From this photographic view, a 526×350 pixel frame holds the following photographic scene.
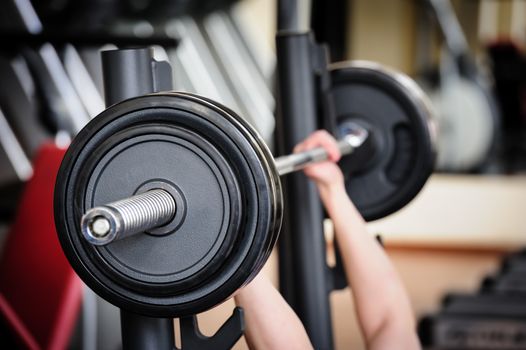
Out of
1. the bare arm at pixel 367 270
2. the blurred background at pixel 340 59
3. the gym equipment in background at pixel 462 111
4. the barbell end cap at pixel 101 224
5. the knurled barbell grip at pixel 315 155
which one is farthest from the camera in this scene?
the gym equipment in background at pixel 462 111

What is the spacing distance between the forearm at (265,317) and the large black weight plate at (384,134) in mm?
445

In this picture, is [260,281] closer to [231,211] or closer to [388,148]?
[231,211]

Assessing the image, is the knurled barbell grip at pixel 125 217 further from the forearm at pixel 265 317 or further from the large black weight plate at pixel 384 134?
the large black weight plate at pixel 384 134

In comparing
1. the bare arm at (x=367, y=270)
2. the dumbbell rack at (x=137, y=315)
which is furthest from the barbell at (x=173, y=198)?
the bare arm at (x=367, y=270)

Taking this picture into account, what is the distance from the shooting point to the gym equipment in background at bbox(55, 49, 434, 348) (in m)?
0.77

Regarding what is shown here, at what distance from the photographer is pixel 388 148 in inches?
57.2

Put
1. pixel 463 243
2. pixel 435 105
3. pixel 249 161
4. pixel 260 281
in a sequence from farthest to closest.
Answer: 1. pixel 435 105
2. pixel 463 243
3. pixel 260 281
4. pixel 249 161

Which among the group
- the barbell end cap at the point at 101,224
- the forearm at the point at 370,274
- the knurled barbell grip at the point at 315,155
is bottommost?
the forearm at the point at 370,274

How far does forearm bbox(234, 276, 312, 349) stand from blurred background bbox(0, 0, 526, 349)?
33 millimetres

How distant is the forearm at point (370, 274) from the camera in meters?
1.26

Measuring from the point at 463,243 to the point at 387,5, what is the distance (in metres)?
2.79

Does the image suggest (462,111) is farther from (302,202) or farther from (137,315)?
(137,315)

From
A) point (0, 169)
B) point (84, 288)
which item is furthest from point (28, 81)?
point (84, 288)

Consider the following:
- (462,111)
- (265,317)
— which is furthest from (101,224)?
(462,111)
